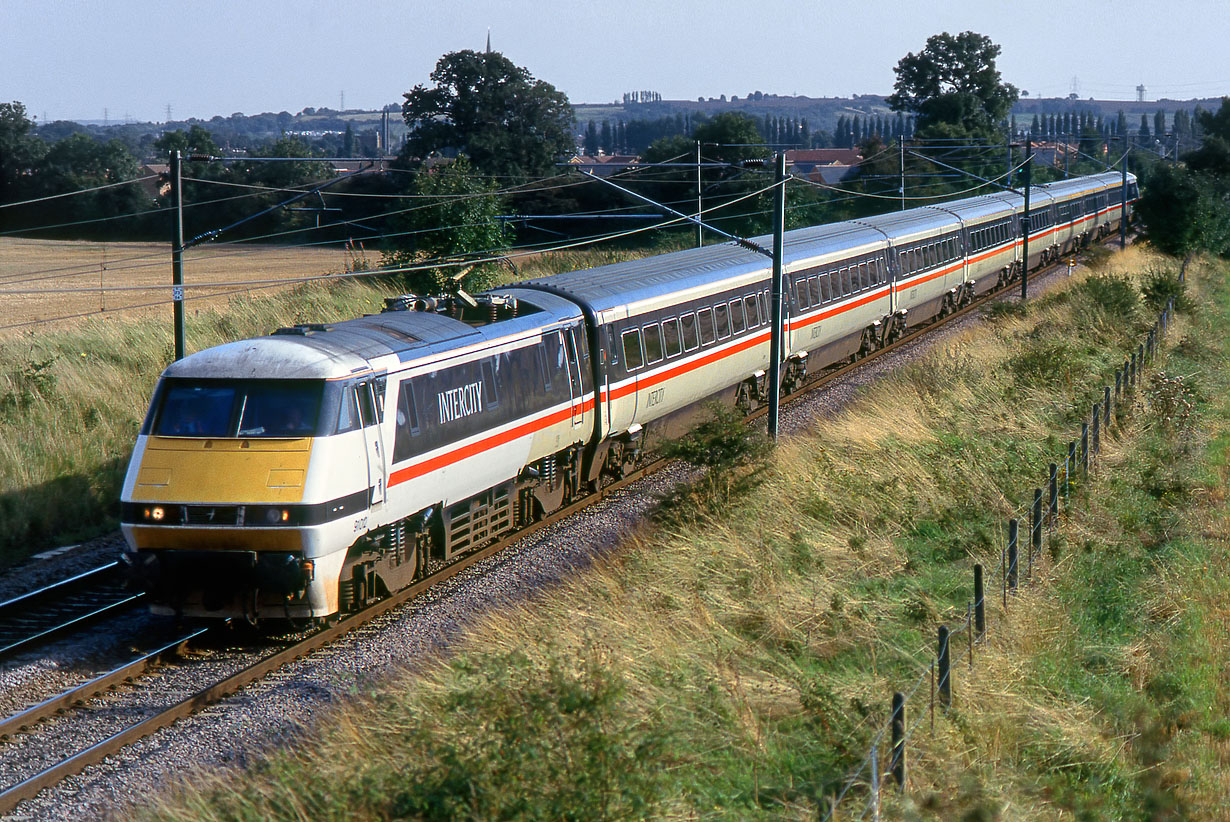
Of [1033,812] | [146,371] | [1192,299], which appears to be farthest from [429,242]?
[1033,812]

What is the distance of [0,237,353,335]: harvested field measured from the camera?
115 ft

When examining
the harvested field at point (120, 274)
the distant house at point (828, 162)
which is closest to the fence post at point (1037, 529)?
the harvested field at point (120, 274)

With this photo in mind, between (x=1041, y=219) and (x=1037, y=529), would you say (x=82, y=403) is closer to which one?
(x=1037, y=529)

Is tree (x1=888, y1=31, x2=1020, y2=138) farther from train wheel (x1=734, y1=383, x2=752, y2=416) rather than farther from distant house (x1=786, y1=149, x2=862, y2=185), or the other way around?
train wheel (x1=734, y1=383, x2=752, y2=416)

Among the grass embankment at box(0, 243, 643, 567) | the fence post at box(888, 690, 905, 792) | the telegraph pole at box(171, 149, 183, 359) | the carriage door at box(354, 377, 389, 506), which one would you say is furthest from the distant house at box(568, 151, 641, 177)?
the fence post at box(888, 690, 905, 792)

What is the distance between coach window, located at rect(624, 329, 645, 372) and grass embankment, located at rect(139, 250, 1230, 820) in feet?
7.76

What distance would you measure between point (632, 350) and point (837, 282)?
10.0 metres

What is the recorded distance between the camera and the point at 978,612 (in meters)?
10.2

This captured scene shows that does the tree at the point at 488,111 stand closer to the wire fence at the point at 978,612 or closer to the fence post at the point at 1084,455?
the wire fence at the point at 978,612

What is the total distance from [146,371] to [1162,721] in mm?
19486

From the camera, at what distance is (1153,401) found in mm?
21016

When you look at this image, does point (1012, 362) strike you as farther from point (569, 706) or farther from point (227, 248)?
point (227, 248)

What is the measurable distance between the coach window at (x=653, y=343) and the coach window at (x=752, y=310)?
3.75 metres

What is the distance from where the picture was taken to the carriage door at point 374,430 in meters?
11.8
